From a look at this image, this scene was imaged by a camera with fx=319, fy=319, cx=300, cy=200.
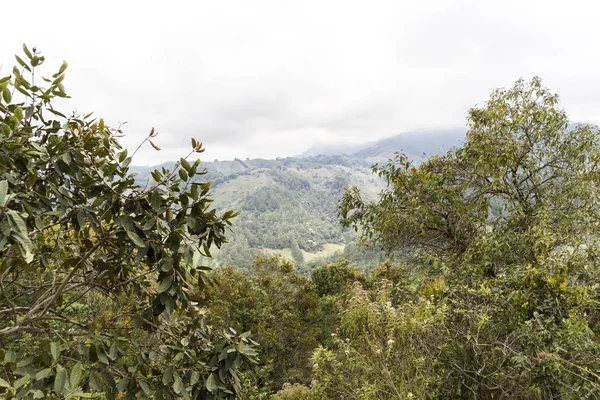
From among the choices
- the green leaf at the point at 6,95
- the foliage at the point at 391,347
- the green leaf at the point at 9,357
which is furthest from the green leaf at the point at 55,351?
the foliage at the point at 391,347

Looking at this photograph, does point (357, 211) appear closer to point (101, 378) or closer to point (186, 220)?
point (186, 220)

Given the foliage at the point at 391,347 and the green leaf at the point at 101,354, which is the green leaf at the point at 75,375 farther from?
the foliage at the point at 391,347

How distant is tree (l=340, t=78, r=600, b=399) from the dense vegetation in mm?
23

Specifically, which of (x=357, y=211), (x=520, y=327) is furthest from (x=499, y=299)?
(x=357, y=211)

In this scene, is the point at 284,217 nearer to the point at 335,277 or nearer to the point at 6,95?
the point at 335,277

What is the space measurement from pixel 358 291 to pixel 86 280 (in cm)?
273

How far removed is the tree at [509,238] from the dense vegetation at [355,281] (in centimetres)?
2

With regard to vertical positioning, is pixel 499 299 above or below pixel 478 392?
above

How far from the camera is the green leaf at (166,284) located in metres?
1.54

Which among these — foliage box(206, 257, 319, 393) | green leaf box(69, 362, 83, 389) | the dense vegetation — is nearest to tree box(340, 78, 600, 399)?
the dense vegetation

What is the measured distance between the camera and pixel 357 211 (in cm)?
580

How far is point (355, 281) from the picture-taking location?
14.6ft

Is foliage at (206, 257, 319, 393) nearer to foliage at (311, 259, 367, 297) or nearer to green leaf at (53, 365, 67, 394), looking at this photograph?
foliage at (311, 259, 367, 297)

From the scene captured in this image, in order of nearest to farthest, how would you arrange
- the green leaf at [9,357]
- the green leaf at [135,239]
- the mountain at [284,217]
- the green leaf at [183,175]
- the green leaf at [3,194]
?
the green leaf at [3,194], the green leaf at [9,357], the green leaf at [135,239], the green leaf at [183,175], the mountain at [284,217]
